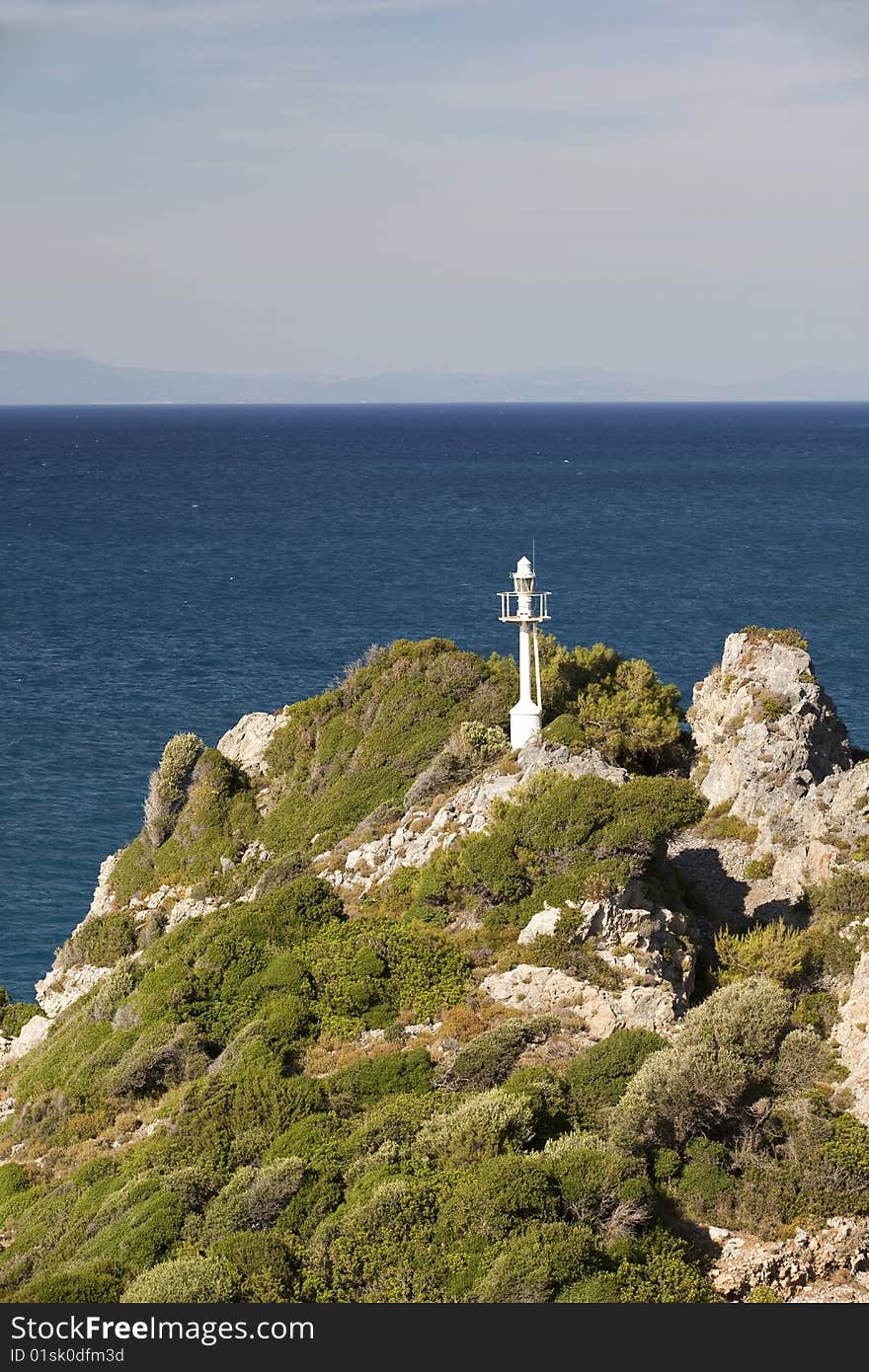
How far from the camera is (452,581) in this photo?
112938mm

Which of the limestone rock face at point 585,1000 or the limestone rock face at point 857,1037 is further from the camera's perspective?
the limestone rock face at point 585,1000

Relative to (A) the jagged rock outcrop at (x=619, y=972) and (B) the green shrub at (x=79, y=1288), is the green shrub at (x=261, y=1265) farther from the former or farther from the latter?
(A) the jagged rock outcrop at (x=619, y=972)

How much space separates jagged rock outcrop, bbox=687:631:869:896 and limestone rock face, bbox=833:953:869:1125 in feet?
18.3

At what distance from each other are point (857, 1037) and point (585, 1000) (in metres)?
5.01

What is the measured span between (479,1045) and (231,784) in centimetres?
2211

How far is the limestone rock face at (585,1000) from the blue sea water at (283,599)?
25.5 m

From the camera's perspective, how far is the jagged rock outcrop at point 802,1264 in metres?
19.8

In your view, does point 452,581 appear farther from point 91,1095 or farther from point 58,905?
point 91,1095

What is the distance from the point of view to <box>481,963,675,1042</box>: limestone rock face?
25.1m

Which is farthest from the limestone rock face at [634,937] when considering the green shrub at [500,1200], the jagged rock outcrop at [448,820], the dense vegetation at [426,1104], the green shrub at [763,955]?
the green shrub at [500,1200]

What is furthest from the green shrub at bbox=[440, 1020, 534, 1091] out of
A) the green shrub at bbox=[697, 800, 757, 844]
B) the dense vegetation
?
the green shrub at bbox=[697, 800, 757, 844]

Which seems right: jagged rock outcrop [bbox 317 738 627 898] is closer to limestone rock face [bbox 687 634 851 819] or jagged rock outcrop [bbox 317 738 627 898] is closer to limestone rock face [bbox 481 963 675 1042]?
limestone rock face [bbox 687 634 851 819]

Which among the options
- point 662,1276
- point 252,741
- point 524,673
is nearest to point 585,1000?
point 662,1276
